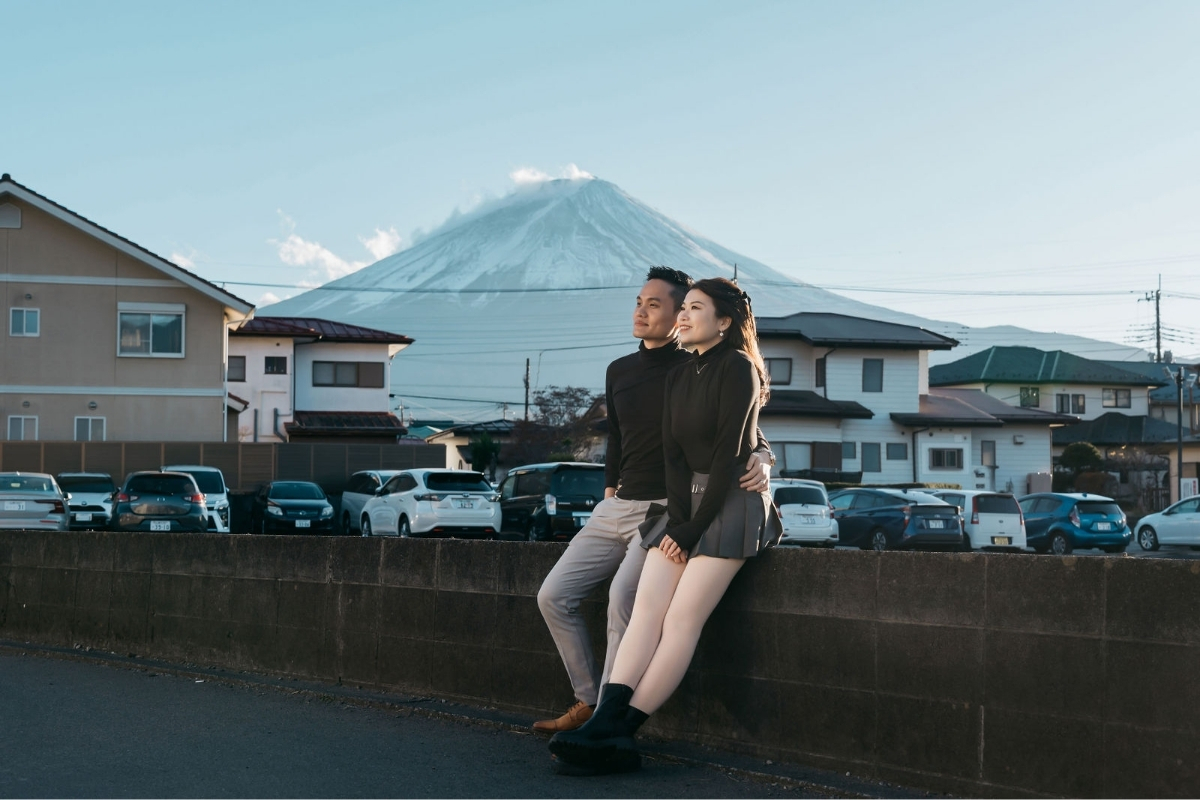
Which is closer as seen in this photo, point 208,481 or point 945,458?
point 208,481

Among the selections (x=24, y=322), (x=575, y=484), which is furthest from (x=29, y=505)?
(x=24, y=322)

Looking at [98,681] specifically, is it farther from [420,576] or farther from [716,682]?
[716,682]

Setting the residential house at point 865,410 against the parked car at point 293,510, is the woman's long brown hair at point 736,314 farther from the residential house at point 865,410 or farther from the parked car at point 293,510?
the residential house at point 865,410

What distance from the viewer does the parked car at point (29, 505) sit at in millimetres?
22438

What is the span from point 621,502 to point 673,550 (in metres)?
0.66

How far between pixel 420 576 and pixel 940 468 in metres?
45.3

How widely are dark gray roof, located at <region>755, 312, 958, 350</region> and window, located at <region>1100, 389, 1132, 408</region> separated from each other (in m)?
22.5

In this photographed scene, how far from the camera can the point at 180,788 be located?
559 cm

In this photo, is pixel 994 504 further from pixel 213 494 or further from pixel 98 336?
pixel 98 336

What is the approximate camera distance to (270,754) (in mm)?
6383

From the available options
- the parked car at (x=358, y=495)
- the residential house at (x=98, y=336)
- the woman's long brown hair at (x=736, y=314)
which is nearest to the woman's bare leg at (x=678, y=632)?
the woman's long brown hair at (x=736, y=314)

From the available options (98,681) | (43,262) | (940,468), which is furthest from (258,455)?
(98,681)

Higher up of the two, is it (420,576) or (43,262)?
(43,262)

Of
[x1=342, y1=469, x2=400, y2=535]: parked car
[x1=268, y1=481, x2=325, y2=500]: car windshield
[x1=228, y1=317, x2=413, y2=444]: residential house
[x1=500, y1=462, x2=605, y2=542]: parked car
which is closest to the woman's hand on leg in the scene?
[x1=500, y1=462, x2=605, y2=542]: parked car
